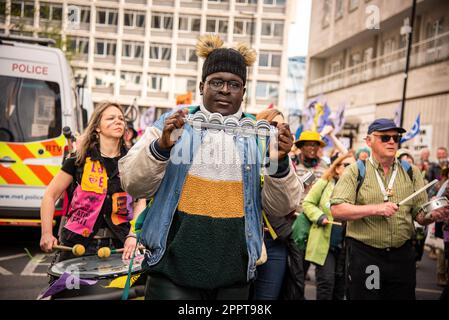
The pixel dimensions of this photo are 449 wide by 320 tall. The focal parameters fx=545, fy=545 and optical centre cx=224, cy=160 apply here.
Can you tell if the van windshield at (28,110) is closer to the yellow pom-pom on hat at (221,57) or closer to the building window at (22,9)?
the building window at (22,9)

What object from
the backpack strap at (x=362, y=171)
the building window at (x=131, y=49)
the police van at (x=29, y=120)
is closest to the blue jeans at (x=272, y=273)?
the backpack strap at (x=362, y=171)

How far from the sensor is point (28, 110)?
816 centimetres

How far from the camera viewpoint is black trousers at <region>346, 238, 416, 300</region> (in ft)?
13.2

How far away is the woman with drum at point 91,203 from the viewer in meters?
3.78

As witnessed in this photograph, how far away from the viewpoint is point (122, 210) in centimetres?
390

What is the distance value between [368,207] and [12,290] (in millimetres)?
4062

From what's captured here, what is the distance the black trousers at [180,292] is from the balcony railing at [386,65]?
7811mm

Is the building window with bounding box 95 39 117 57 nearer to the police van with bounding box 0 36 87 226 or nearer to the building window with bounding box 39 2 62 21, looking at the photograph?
the building window with bounding box 39 2 62 21

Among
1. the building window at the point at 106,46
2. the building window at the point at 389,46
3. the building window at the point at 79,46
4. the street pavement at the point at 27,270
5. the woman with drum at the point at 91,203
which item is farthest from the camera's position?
the building window at the point at 389,46

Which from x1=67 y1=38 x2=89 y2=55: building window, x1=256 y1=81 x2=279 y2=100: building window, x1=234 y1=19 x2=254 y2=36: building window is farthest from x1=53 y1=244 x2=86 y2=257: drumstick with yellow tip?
x1=256 y1=81 x2=279 y2=100: building window

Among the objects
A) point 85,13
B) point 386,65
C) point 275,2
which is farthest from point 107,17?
point 386,65

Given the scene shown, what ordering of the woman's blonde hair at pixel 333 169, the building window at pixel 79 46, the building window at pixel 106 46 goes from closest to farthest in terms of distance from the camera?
the woman's blonde hair at pixel 333 169
the building window at pixel 106 46
the building window at pixel 79 46

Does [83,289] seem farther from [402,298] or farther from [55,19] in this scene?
[55,19]

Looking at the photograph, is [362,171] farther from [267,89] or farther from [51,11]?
[267,89]
